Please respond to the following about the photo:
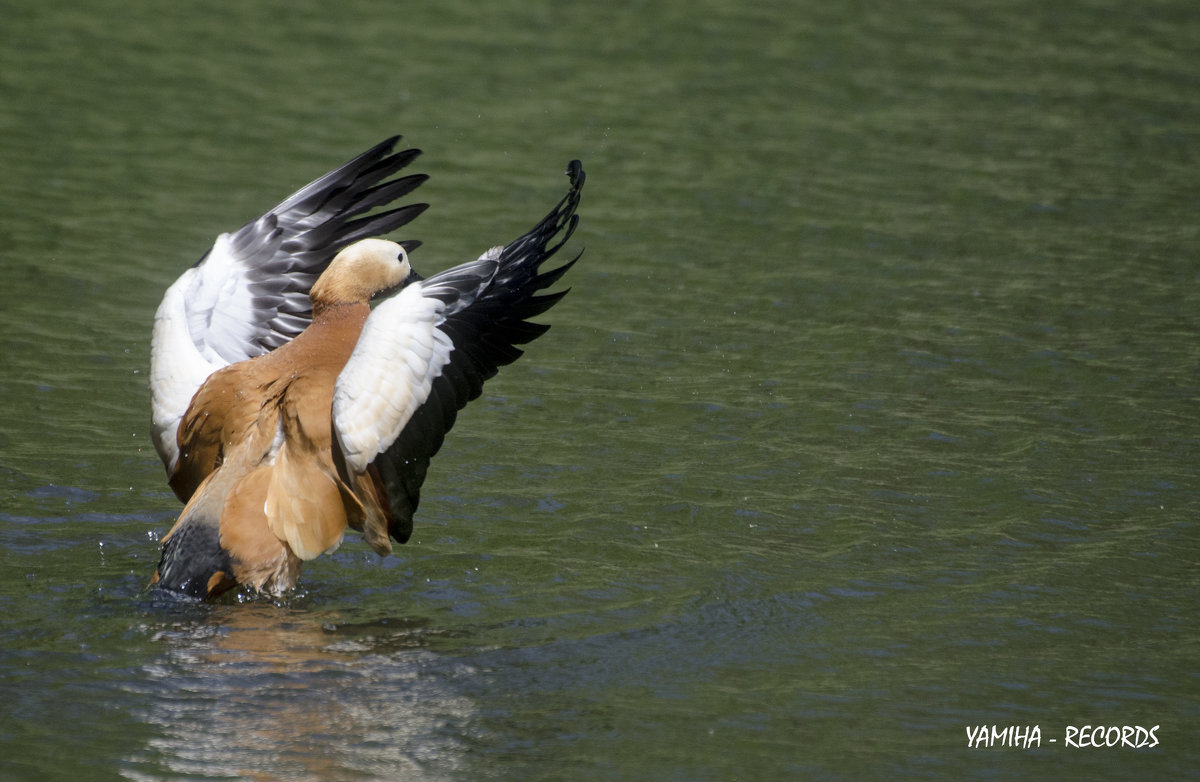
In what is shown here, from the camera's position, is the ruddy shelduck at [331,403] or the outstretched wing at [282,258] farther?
the outstretched wing at [282,258]

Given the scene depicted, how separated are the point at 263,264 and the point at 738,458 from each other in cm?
261

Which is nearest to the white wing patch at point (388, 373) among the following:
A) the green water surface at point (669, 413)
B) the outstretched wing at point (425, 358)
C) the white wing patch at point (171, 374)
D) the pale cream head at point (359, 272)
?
the outstretched wing at point (425, 358)

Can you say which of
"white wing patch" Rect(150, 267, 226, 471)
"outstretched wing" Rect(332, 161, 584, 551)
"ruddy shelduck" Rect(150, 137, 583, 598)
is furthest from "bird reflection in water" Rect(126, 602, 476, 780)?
"white wing patch" Rect(150, 267, 226, 471)

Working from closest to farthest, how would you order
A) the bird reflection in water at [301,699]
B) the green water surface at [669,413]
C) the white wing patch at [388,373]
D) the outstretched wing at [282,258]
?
the bird reflection in water at [301,699] → the green water surface at [669,413] → the white wing patch at [388,373] → the outstretched wing at [282,258]

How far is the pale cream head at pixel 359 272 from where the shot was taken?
675 cm

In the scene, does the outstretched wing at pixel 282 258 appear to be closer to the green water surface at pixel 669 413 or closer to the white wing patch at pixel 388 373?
the green water surface at pixel 669 413

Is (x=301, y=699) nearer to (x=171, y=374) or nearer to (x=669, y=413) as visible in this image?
(x=171, y=374)

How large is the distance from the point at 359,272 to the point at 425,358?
0.84m

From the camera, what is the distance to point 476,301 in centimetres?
623

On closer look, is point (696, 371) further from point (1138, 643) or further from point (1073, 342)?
point (1138, 643)

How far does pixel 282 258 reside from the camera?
759 centimetres

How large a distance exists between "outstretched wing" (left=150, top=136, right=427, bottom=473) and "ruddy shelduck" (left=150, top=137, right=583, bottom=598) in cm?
9

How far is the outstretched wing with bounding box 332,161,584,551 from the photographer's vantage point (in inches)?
238

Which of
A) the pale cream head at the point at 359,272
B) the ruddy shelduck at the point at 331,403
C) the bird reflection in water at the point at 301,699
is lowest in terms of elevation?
the bird reflection in water at the point at 301,699
